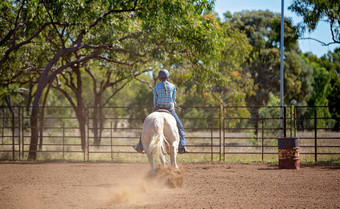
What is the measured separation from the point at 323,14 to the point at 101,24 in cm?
894

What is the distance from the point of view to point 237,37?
21.8 meters

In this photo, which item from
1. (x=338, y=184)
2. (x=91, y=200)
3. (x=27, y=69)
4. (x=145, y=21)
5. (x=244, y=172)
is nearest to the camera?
(x=91, y=200)

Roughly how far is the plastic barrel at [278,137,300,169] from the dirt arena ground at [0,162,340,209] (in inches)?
19.8

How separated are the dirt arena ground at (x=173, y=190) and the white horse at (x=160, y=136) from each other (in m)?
0.60

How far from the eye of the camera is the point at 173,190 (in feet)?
26.3

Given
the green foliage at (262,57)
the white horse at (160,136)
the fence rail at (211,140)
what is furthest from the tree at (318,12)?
the green foliage at (262,57)

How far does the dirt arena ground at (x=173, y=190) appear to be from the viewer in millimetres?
6527

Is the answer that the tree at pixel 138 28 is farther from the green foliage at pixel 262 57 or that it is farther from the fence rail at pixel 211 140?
the green foliage at pixel 262 57

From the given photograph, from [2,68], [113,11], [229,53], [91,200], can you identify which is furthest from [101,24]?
[91,200]

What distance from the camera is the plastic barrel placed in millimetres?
11917

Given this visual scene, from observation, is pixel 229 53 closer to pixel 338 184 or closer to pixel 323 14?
pixel 323 14

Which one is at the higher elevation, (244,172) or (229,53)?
(229,53)

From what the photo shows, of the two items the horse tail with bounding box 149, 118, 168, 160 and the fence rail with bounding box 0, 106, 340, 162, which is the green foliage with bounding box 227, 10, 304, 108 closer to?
the fence rail with bounding box 0, 106, 340, 162

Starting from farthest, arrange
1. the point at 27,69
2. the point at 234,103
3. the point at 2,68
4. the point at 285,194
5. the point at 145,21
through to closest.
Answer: the point at 234,103, the point at 27,69, the point at 2,68, the point at 145,21, the point at 285,194
